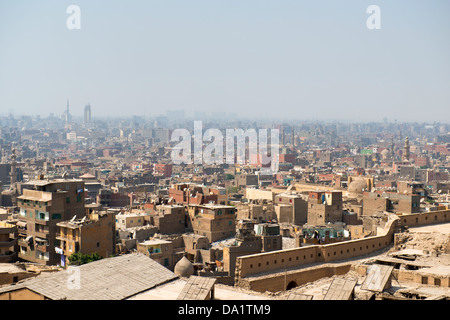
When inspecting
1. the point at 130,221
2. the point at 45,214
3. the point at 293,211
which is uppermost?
the point at 45,214

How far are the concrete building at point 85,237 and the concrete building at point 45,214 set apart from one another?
413mm

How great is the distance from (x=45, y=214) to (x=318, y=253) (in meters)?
9.88

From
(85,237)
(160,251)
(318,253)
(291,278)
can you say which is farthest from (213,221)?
(291,278)

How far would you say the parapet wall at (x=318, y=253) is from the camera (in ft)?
50.3

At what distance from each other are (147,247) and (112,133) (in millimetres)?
174068

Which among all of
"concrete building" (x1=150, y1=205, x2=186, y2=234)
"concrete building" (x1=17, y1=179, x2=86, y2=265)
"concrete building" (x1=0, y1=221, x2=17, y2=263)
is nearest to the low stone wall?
"concrete building" (x1=17, y1=179, x2=86, y2=265)

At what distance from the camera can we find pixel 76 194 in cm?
2298

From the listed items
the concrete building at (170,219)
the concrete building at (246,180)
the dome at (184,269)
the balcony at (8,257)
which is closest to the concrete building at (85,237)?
the balcony at (8,257)

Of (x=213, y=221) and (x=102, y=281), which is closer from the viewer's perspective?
(x=102, y=281)

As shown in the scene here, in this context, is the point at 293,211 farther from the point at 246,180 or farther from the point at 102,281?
the point at 246,180

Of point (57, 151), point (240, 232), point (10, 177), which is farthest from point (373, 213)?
point (57, 151)

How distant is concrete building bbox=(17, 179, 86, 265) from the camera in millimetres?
21562

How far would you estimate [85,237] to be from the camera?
68.1 ft

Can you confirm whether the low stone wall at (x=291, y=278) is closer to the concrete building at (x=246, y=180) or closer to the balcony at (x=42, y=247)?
the balcony at (x=42, y=247)
